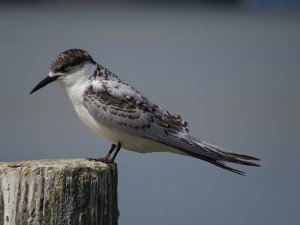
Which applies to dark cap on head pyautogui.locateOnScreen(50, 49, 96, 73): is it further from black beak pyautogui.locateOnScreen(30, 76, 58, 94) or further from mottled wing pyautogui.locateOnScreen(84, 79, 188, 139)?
mottled wing pyautogui.locateOnScreen(84, 79, 188, 139)

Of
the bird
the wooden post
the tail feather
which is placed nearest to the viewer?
the wooden post

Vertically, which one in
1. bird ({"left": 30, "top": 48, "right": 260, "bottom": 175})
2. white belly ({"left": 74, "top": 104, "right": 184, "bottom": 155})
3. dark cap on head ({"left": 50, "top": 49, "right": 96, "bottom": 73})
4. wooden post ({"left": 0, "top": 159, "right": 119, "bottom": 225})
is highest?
dark cap on head ({"left": 50, "top": 49, "right": 96, "bottom": 73})

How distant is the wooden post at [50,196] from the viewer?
3.52 meters

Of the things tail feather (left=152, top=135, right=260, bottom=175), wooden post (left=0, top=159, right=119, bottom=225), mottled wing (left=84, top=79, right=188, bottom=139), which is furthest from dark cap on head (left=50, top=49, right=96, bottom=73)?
wooden post (left=0, top=159, right=119, bottom=225)

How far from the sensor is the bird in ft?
16.3

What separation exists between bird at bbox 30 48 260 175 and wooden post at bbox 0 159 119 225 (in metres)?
1.27

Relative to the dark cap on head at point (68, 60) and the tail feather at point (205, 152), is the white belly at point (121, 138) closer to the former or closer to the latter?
the tail feather at point (205, 152)

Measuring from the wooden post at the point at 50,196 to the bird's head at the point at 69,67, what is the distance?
1429mm

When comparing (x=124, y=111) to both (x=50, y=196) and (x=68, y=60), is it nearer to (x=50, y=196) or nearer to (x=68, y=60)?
(x=68, y=60)

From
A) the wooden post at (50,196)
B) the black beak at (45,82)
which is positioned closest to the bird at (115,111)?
the black beak at (45,82)

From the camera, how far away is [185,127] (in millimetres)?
5184

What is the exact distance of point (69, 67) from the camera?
502 centimetres

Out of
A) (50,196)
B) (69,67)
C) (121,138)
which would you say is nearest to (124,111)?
(121,138)

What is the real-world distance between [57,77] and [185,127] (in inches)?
43.4
